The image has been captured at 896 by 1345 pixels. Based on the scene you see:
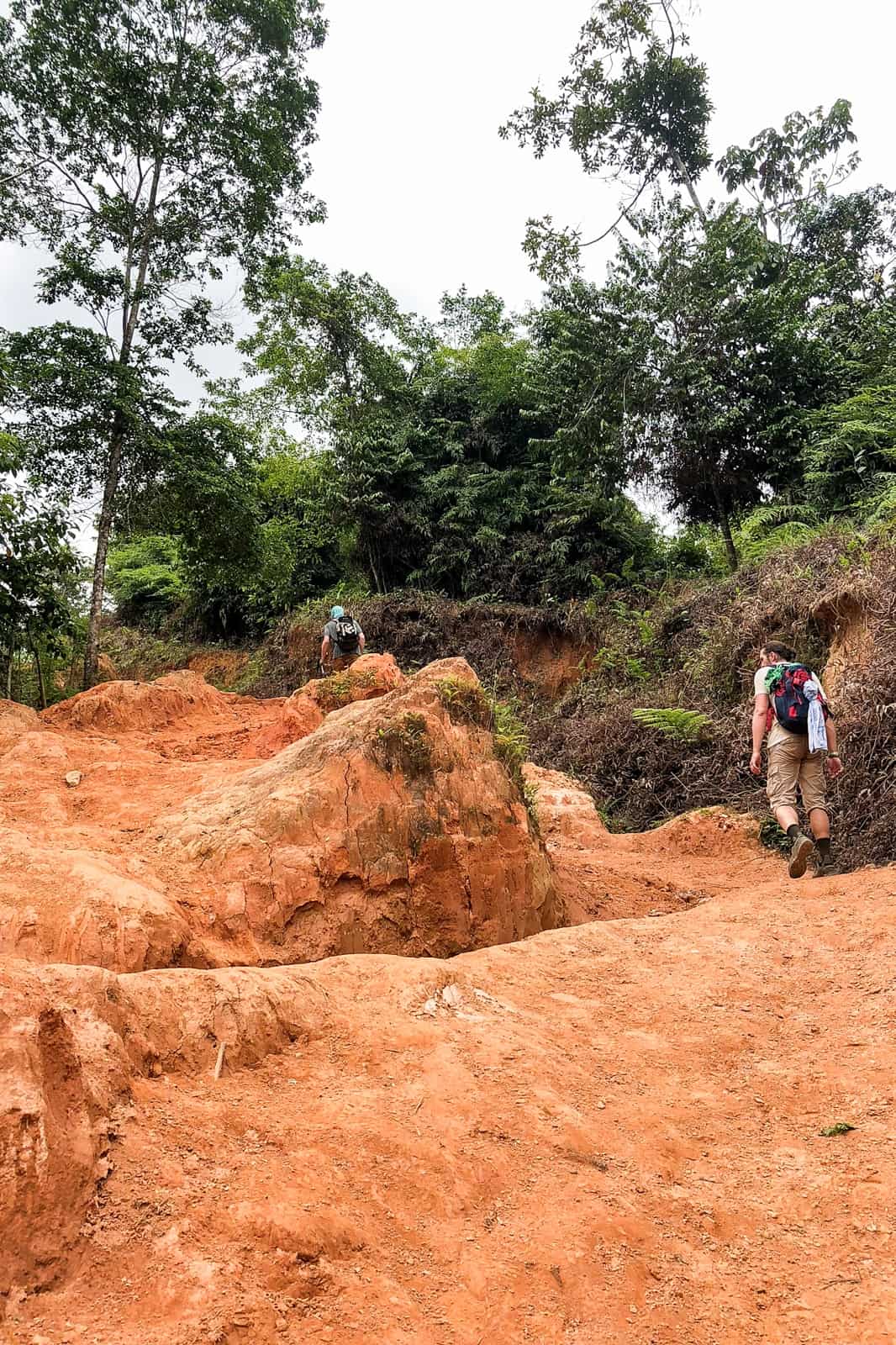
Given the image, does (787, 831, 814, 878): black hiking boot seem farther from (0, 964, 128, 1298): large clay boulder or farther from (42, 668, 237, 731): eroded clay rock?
(42, 668, 237, 731): eroded clay rock

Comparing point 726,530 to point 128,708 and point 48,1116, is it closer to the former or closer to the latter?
point 128,708

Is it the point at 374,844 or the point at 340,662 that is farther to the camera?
the point at 340,662

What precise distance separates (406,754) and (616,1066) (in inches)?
110

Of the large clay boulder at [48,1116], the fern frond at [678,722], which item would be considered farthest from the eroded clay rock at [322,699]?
the large clay boulder at [48,1116]

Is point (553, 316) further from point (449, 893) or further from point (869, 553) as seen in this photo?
point (449, 893)

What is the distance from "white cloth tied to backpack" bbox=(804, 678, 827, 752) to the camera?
19.7 ft

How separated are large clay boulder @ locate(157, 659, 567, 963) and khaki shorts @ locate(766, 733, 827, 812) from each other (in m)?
2.09

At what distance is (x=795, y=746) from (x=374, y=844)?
370cm

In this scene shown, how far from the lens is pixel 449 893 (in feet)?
16.7

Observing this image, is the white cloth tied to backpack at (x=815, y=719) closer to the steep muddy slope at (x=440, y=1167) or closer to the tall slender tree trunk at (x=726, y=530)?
the steep muddy slope at (x=440, y=1167)

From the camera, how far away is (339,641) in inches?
476

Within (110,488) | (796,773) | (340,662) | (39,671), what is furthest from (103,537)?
(796,773)

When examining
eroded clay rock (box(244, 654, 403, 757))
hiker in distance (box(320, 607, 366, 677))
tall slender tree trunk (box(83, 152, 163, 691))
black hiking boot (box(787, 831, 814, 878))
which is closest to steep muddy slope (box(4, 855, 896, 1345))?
black hiking boot (box(787, 831, 814, 878))

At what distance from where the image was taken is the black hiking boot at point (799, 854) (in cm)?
584
